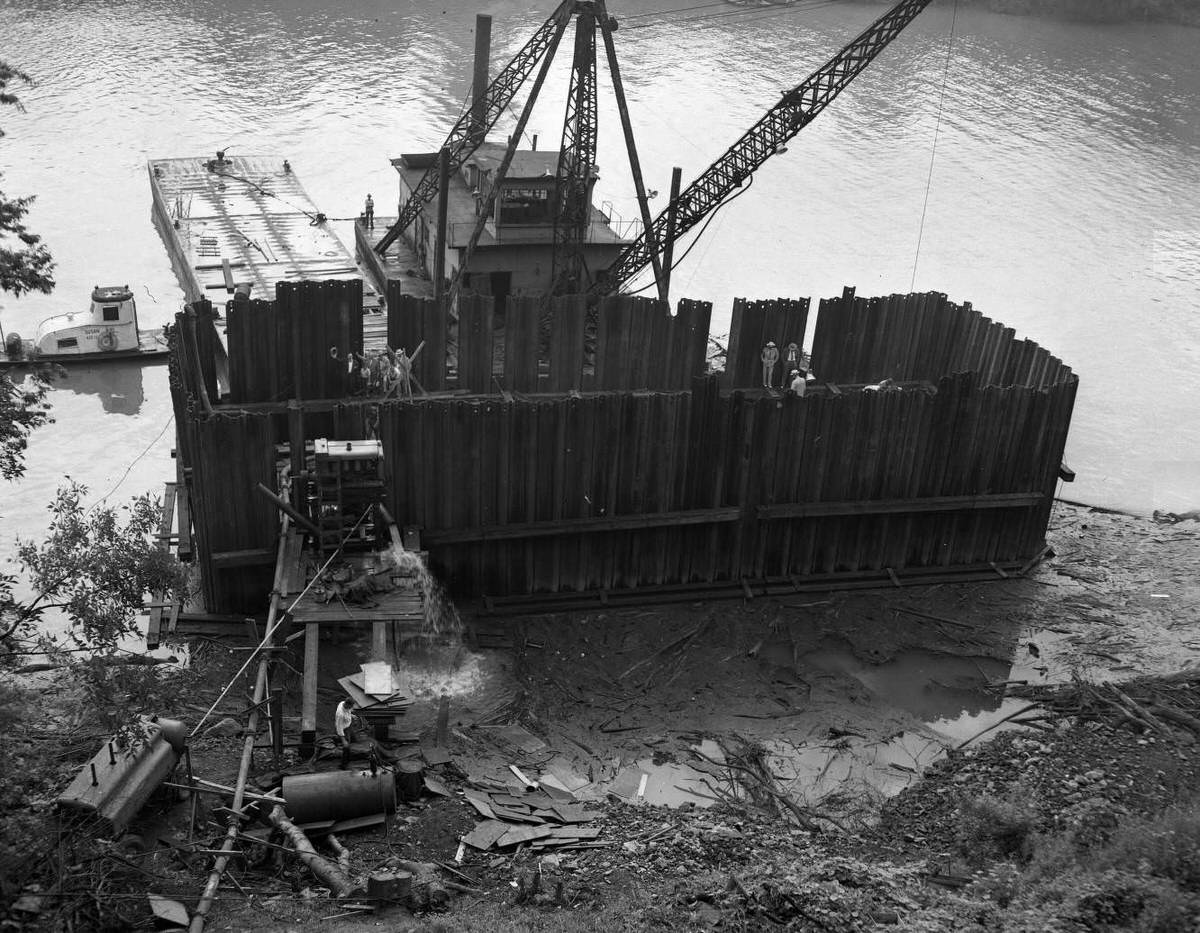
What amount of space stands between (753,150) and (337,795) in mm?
23013

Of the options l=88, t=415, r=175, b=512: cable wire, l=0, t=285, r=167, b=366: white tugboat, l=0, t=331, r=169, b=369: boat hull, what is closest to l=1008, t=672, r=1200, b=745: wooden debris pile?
l=88, t=415, r=175, b=512: cable wire

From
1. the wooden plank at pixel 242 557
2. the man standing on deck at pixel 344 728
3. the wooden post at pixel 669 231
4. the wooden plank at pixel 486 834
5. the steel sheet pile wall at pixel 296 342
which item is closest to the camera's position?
the wooden plank at pixel 486 834

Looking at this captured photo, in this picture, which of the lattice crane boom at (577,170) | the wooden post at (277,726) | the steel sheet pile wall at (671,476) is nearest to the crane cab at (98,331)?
the lattice crane boom at (577,170)

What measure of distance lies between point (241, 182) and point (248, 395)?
24766 millimetres

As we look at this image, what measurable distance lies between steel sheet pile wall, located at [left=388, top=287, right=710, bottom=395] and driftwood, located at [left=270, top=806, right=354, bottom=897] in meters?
11.9

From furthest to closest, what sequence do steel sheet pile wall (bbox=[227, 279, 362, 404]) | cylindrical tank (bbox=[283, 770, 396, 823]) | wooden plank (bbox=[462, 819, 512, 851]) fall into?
1. steel sheet pile wall (bbox=[227, 279, 362, 404])
2. wooden plank (bbox=[462, 819, 512, 851])
3. cylindrical tank (bbox=[283, 770, 396, 823])

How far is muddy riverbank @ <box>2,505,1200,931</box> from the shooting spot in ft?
39.4

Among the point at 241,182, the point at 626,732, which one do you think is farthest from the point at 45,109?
the point at 626,732

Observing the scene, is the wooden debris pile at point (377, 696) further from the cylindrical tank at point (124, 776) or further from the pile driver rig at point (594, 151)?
the pile driver rig at point (594, 151)

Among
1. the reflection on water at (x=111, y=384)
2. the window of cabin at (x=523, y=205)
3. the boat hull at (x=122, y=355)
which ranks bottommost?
the reflection on water at (x=111, y=384)

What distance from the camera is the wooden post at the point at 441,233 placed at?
31562 mm

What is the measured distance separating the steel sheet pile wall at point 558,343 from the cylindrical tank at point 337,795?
11235 mm

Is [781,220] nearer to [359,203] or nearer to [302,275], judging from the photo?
[359,203]

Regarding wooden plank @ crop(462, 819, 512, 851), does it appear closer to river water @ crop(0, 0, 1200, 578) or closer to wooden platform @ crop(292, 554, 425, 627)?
wooden platform @ crop(292, 554, 425, 627)
